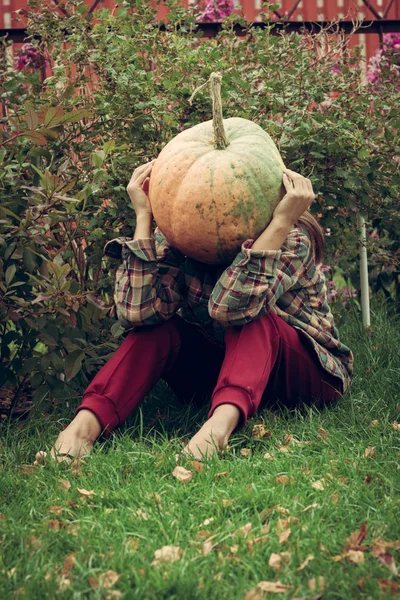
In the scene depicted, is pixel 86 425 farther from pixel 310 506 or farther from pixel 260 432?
pixel 310 506

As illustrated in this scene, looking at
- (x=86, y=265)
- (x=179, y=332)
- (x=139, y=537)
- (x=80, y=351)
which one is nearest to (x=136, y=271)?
(x=179, y=332)

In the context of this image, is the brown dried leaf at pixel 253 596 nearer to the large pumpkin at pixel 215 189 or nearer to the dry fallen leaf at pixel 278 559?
the dry fallen leaf at pixel 278 559

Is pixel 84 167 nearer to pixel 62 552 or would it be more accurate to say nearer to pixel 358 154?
pixel 358 154

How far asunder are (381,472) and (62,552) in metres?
1.08

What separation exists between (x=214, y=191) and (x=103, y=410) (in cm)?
92

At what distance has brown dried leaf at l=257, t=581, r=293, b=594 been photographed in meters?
1.99

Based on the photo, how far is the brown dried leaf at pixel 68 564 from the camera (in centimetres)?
210

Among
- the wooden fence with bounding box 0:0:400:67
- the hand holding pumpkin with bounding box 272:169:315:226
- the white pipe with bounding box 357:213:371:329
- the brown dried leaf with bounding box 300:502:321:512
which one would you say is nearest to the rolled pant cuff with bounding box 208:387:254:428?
the brown dried leaf with bounding box 300:502:321:512

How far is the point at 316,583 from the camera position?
2.00 metres

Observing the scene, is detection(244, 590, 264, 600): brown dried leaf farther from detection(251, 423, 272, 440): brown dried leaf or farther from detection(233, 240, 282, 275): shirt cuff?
detection(233, 240, 282, 275): shirt cuff

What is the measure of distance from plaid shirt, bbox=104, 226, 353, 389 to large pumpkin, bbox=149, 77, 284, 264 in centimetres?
10

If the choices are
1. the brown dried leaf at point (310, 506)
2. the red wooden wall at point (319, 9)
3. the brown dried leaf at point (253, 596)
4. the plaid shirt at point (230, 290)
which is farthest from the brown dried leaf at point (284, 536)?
the red wooden wall at point (319, 9)

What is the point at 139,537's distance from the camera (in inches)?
89.4

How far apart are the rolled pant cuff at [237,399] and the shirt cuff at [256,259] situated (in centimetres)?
43
